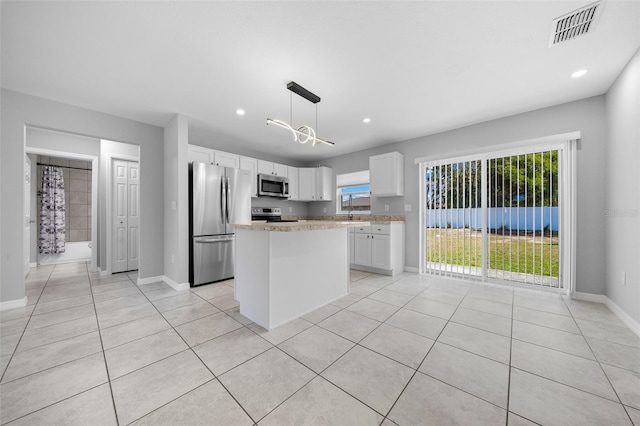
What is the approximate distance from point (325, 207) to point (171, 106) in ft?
12.5

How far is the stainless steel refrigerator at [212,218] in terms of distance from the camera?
356cm

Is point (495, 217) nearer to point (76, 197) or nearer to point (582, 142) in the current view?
point (582, 142)

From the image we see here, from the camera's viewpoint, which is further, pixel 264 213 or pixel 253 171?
pixel 264 213

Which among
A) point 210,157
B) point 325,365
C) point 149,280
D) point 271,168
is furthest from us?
point 271,168

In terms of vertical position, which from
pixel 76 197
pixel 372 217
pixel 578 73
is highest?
pixel 578 73

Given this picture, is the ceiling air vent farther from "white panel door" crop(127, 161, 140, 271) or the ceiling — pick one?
"white panel door" crop(127, 161, 140, 271)

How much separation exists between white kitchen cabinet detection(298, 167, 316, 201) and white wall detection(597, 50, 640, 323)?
15.2 feet

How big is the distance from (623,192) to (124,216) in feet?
23.9

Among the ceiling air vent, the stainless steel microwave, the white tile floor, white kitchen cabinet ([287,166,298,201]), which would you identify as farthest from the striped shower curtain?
the ceiling air vent

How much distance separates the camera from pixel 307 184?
5703 mm

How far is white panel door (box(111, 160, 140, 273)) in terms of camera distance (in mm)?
4359

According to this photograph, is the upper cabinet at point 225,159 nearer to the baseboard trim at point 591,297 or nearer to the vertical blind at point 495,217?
the vertical blind at point 495,217

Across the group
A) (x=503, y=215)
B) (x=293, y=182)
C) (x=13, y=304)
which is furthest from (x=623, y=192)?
(x=13, y=304)

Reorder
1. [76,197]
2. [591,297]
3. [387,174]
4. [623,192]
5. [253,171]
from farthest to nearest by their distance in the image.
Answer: [76,197] < [253,171] < [387,174] < [591,297] < [623,192]
